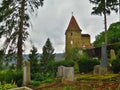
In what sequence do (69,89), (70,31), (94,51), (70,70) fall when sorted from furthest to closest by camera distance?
(70,31) → (94,51) → (70,70) → (69,89)

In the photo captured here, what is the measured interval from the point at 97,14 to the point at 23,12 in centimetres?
1860

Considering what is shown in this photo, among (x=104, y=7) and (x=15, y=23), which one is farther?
(x=104, y=7)

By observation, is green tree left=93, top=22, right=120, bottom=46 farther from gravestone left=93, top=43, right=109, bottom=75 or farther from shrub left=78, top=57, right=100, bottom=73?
gravestone left=93, top=43, right=109, bottom=75

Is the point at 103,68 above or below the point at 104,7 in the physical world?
below

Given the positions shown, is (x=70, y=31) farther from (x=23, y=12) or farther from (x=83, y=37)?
(x=23, y=12)

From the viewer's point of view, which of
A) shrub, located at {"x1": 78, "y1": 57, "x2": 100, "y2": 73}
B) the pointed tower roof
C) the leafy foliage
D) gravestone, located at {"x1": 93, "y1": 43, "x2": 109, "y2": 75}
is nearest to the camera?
gravestone, located at {"x1": 93, "y1": 43, "x2": 109, "y2": 75}

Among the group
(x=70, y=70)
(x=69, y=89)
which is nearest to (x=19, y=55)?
(x=70, y=70)

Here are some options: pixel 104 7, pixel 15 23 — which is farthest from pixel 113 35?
pixel 15 23

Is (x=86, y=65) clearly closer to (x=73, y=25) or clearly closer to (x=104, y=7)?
(x=104, y=7)

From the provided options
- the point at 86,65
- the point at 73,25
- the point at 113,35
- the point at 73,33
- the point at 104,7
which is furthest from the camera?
the point at 73,25

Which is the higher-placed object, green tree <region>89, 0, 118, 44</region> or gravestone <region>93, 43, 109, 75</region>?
green tree <region>89, 0, 118, 44</region>

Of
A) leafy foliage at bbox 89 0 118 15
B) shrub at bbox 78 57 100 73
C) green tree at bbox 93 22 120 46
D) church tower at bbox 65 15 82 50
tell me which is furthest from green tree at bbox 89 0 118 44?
church tower at bbox 65 15 82 50

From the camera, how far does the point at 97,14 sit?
45.0 meters

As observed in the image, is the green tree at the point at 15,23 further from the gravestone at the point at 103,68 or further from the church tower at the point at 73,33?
the church tower at the point at 73,33
